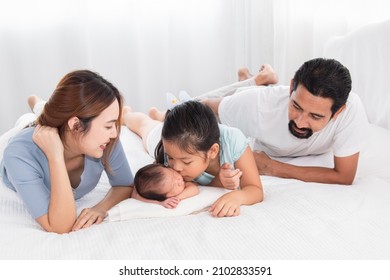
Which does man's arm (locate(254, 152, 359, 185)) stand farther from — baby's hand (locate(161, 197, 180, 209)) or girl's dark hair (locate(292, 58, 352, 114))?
baby's hand (locate(161, 197, 180, 209))

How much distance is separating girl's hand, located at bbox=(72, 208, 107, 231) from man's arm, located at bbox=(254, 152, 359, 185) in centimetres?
69

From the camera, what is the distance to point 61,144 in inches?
53.1

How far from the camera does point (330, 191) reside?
4.95 ft

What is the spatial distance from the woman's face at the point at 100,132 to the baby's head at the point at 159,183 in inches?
7.2

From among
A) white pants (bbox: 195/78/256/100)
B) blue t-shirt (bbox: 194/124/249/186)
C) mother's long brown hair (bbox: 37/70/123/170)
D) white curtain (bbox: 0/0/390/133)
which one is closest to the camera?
mother's long brown hair (bbox: 37/70/123/170)

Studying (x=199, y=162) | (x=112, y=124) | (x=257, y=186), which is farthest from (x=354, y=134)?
(x=112, y=124)

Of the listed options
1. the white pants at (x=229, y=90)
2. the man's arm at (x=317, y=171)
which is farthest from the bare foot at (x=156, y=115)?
the man's arm at (x=317, y=171)

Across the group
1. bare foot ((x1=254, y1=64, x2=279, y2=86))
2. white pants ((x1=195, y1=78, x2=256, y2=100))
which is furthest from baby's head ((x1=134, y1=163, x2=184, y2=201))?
bare foot ((x1=254, y1=64, x2=279, y2=86))

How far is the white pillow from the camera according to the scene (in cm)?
141

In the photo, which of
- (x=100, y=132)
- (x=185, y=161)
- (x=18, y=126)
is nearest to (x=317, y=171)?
(x=185, y=161)

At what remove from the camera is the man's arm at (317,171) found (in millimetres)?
1723

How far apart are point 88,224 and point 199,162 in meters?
0.39

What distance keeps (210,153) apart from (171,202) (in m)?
0.20

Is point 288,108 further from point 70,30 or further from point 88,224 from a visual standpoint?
point 70,30
